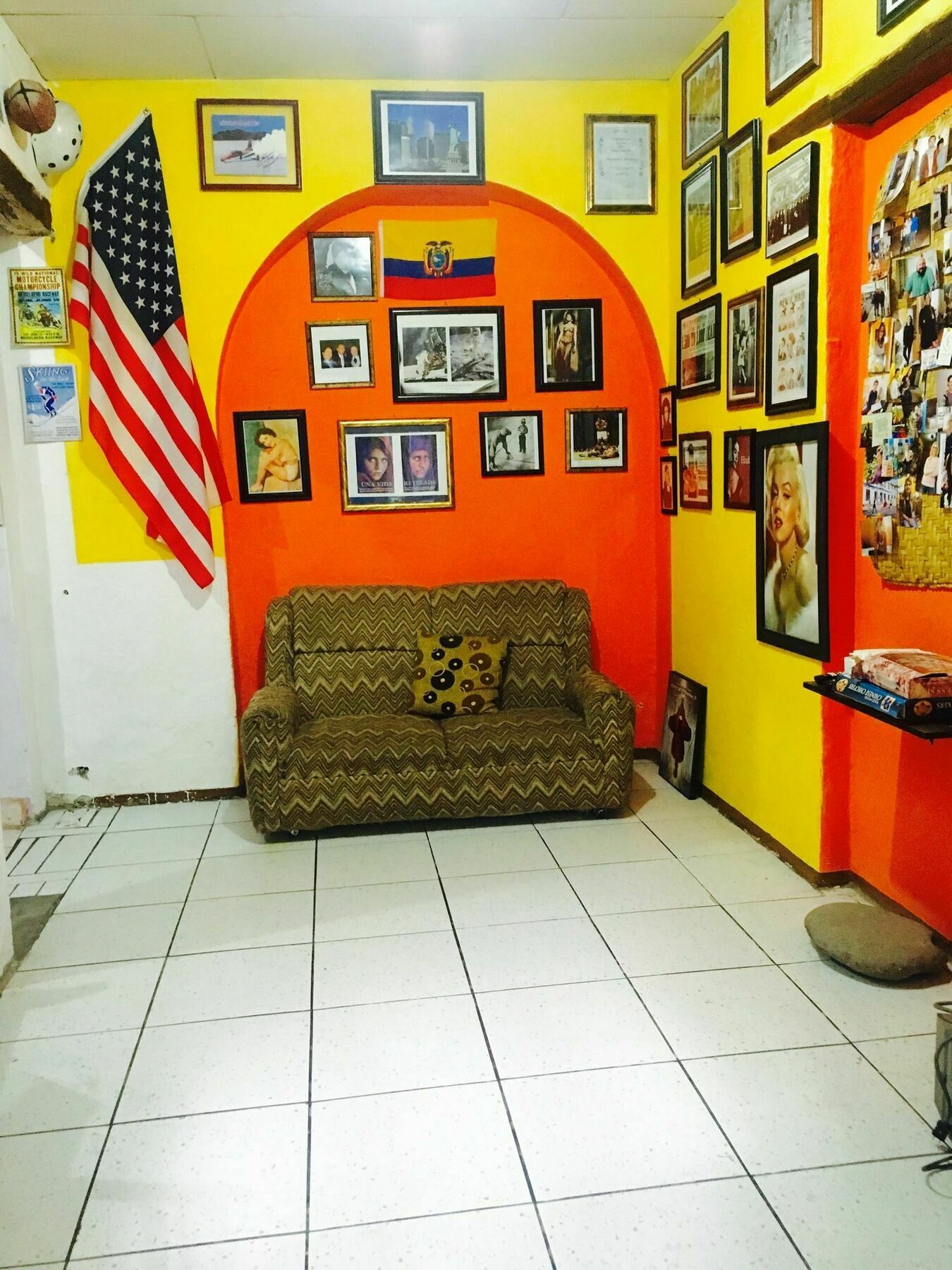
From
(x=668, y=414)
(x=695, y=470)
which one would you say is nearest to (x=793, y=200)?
(x=695, y=470)

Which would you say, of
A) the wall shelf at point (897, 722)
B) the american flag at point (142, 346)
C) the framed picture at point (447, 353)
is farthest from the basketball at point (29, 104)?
the wall shelf at point (897, 722)

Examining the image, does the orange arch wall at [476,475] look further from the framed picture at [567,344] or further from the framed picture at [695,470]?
the framed picture at [695,470]

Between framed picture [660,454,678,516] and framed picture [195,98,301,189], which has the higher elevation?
framed picture [195,98,301,189]

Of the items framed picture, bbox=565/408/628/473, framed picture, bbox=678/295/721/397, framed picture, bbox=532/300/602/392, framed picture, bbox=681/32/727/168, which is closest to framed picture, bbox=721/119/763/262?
framed picture, bbox=681/32/727/168

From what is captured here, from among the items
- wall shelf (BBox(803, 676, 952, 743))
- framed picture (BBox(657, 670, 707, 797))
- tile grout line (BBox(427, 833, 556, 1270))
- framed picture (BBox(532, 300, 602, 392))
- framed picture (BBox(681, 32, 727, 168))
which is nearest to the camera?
tile grout line (BBox(427, 833, 556, 1270))

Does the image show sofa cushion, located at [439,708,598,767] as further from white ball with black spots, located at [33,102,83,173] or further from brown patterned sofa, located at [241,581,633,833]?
white ball with black spots, located at [33,102,83,173]

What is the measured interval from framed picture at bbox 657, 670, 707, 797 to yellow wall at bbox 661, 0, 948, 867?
5cm

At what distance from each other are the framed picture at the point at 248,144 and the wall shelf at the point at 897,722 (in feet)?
10.8

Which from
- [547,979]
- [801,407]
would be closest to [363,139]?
[801,407]

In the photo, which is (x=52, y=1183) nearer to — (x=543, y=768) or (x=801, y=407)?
(x=543, y=768)

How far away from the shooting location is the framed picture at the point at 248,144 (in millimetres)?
4457

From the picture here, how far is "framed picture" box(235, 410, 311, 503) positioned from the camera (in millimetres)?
4809

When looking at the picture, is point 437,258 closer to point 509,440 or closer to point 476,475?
point 509,440

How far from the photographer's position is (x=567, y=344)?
195 inches
